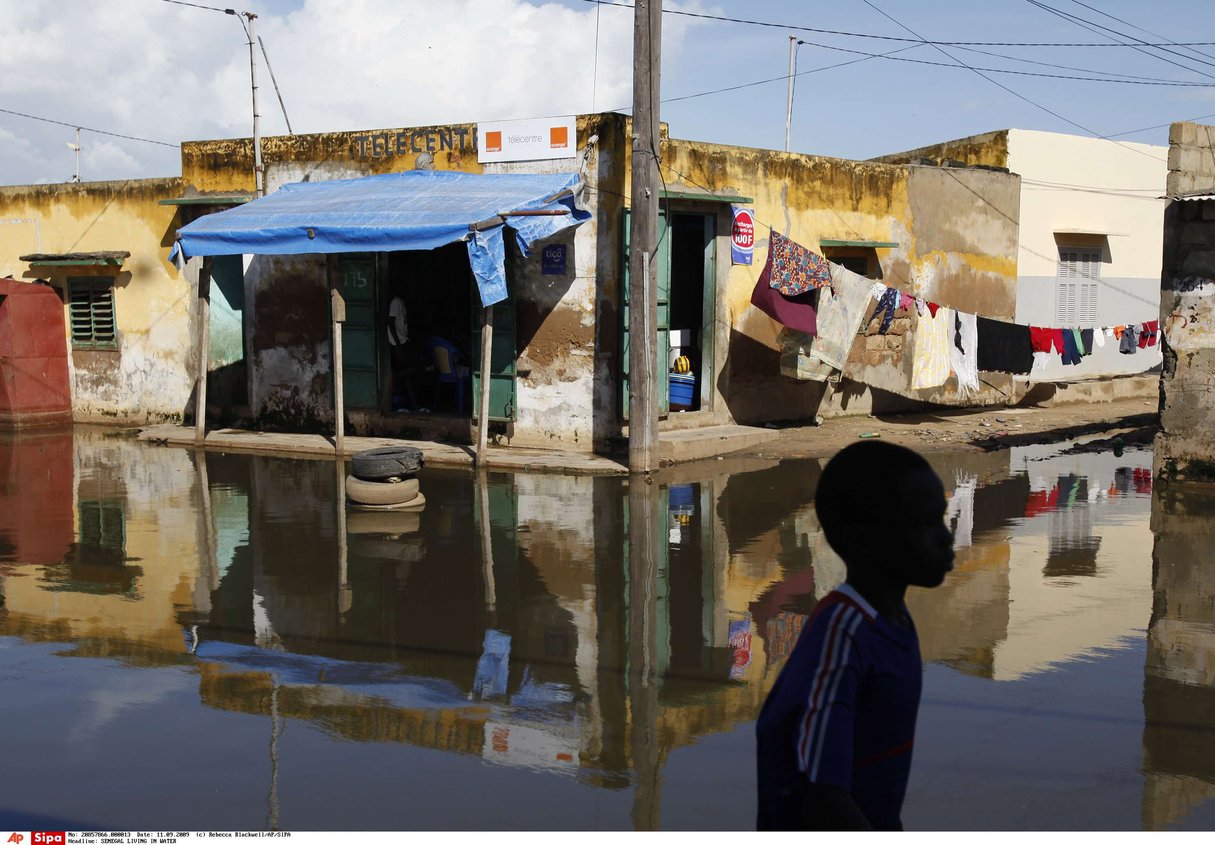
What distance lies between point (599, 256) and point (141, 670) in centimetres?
780

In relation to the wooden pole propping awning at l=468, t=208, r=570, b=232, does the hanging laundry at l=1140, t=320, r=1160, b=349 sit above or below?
below

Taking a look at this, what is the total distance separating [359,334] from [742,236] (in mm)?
4898

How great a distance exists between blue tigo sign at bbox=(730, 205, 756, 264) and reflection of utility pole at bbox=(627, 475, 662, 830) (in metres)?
4.30

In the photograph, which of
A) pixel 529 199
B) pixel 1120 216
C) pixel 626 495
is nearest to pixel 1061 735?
pixel 626 495

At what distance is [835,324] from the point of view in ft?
46.3

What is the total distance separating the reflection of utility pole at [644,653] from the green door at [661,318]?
2244 millimetres

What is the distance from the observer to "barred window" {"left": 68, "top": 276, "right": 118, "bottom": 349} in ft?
56.6

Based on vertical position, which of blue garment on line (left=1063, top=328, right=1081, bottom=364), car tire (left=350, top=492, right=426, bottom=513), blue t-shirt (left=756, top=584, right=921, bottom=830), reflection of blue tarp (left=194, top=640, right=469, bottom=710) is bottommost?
reflection of blue tarp (left=194, top=640, right=469, bottom=710)

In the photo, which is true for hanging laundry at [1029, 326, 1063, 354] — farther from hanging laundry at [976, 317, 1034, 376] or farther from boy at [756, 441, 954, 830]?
boy at [756, 441, 954, 830]

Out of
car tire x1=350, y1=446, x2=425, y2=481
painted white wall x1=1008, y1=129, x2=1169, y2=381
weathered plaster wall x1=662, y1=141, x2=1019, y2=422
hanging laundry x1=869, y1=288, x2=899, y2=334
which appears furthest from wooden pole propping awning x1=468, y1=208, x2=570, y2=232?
painted white wall x1=1008, y1=129, x2=1169, y2=381

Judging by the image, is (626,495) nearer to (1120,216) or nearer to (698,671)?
(698,671)

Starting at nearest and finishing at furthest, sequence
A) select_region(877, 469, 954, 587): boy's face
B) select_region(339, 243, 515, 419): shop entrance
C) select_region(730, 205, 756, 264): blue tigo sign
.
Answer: select_region(877, 469, 954, 587): boy's face, select_region(339, 243, 515, 419): shop entrance, select_region(730, 205, 756, 264): blue tigo sign

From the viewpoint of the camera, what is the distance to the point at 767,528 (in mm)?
9570

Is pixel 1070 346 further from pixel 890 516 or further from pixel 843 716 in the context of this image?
pixel 843 716
